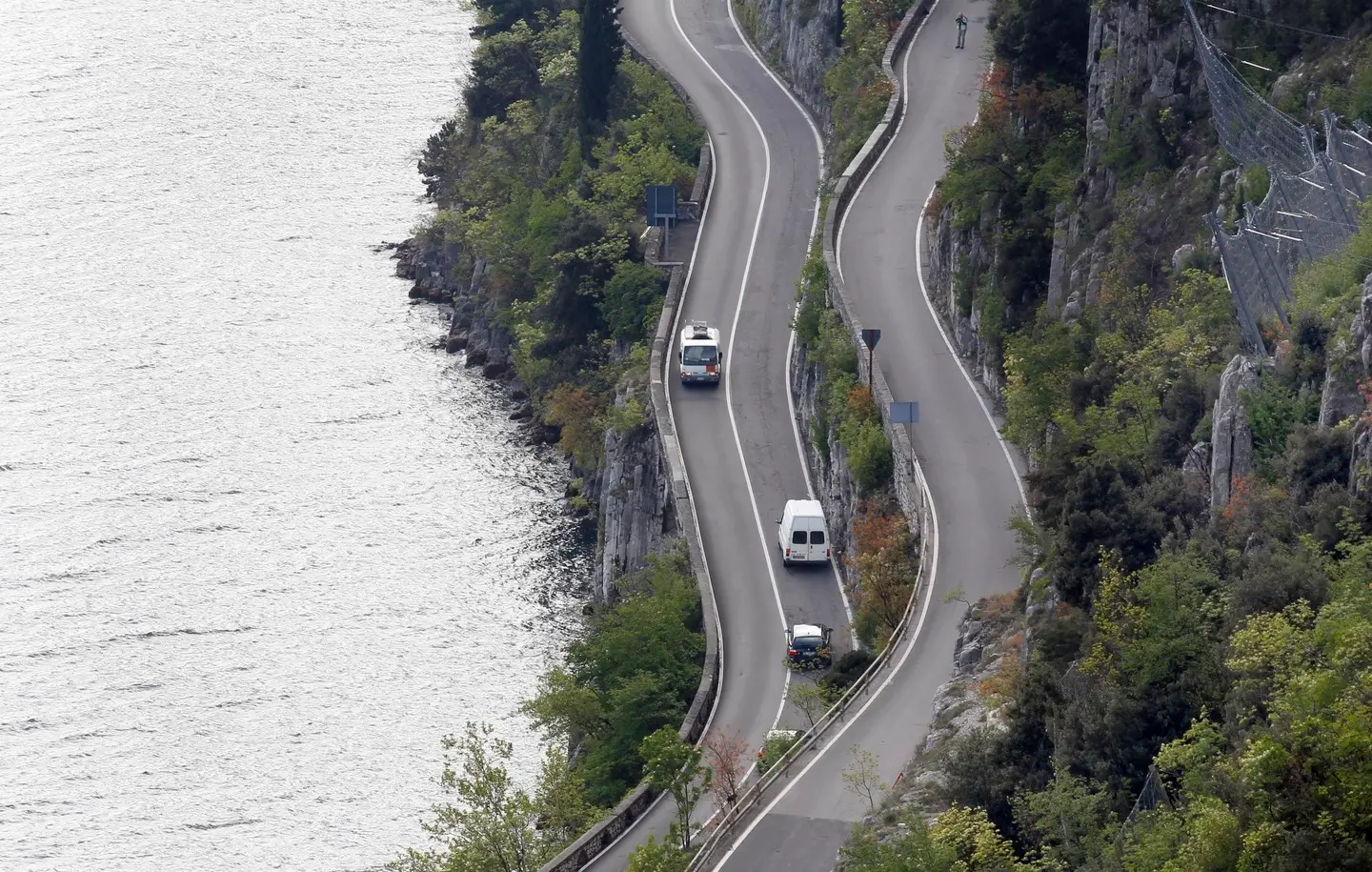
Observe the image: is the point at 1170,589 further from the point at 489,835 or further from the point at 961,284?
the point at 961,284

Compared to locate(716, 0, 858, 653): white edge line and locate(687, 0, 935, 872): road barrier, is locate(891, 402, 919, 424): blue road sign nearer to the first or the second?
locate(687, 0, 935, 872): road barrier

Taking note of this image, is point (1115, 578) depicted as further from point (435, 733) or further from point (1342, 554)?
point (435, 733)

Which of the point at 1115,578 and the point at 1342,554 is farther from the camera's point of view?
the point at 1115,578

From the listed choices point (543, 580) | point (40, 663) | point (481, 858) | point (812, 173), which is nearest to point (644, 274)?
point (812, 173)

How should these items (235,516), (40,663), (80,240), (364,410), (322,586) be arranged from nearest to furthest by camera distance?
(40,663) → (322,586) → (235,516) → (364,410) → (80,240)

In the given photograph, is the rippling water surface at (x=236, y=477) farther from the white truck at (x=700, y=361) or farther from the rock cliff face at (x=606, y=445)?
the white truck at (x=700, y=361)

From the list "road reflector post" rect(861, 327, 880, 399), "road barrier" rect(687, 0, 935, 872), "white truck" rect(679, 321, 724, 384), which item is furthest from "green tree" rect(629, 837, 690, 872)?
"white truck" rect(679, 321, 724, 384)
